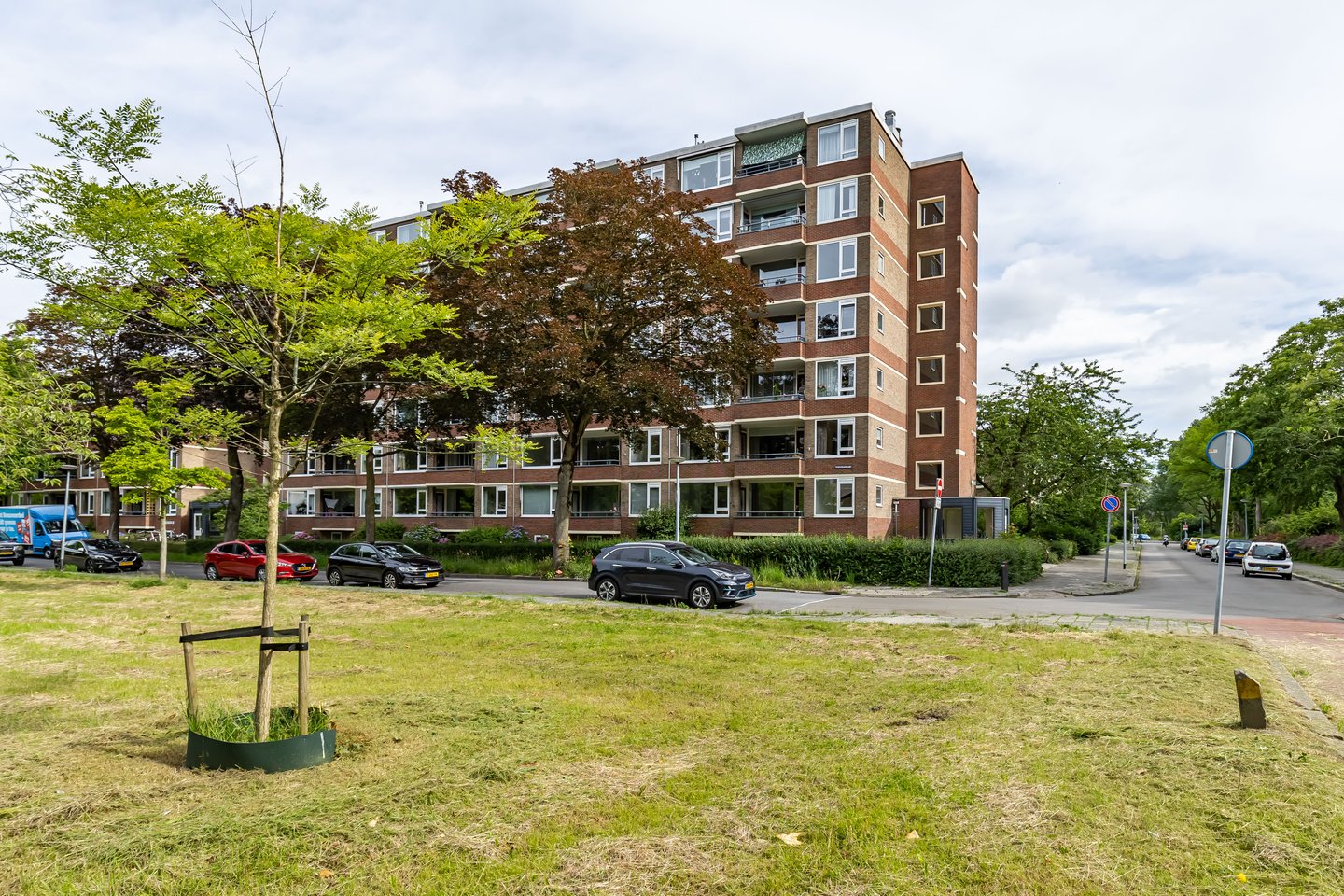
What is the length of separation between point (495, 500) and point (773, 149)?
27.8 m

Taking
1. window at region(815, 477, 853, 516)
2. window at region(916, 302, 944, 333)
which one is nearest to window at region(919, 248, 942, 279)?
window at region(916, 302, 944, 333)

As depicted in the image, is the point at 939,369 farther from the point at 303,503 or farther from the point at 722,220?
the point at 303,503

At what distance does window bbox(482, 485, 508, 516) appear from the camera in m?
54.0

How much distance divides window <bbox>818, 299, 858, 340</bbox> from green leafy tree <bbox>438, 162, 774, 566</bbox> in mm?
11694

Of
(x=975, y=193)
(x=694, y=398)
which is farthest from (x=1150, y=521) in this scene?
(x=694, y=398)

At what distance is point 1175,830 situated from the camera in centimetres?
454

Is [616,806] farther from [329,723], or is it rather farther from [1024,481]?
[1024,481]

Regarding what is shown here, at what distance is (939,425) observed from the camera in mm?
45500

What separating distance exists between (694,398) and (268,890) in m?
25.4

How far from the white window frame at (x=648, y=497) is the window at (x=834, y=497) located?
945 cm

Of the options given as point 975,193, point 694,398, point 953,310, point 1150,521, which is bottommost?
point 1150,521

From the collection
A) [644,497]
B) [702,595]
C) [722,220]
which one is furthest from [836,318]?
[702,595]

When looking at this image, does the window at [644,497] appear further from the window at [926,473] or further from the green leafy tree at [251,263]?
the green leafy tree at [251,263]

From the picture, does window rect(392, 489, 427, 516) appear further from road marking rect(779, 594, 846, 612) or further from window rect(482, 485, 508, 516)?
road marking rect(779, 594, 846, 612)
